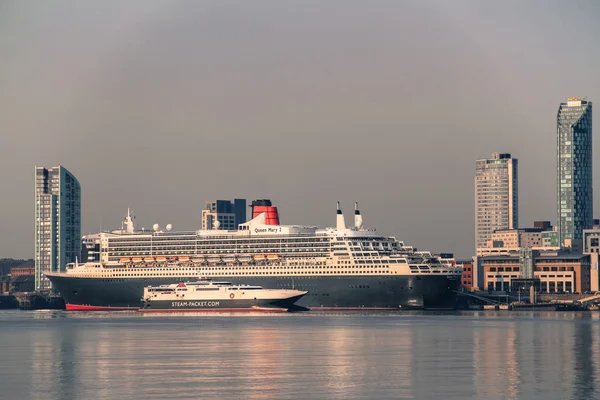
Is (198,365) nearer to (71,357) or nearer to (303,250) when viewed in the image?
(71,357)

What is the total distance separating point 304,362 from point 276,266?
9600cm

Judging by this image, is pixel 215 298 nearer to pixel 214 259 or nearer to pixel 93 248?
pixel 214 259

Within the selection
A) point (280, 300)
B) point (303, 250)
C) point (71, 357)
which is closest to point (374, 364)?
point (71, 357)

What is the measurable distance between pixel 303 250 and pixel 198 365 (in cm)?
9897

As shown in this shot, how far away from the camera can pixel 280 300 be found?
513 ft

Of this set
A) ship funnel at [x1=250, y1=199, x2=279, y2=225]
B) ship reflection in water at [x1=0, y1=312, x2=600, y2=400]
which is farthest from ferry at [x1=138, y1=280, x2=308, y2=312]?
ship reflection in water at [x1=0, y1=312, x2=600, y2=400]

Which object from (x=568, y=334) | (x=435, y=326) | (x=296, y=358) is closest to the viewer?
(x=296, y=358)

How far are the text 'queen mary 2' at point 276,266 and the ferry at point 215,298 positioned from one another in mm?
5474

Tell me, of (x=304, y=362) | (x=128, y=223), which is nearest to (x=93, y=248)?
(x=128, y=223)

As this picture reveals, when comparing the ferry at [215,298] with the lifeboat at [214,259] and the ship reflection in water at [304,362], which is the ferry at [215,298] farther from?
the ship reflection in water at [304,362]

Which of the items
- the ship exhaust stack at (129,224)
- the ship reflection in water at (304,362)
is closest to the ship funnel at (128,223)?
the ship exhaust stack at (129,224)

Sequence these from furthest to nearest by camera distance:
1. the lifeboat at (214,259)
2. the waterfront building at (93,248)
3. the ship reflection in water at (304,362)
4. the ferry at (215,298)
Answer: the waterfront building at (93,248) < the lifeboat at (214,259) < the ferry at (215,298) < the ship reflection in water at (304,362)

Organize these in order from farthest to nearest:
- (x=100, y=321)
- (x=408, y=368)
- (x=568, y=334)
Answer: (x=100, y=321) < (x=568, y=334) < (x=408, y=368)

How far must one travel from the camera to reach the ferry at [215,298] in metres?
156
